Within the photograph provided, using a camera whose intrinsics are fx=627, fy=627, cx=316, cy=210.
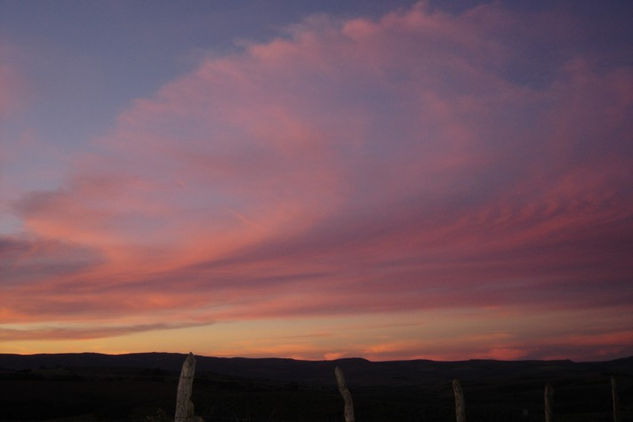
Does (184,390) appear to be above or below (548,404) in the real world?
above

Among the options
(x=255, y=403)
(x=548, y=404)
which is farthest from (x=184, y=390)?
(x=255, y=403)

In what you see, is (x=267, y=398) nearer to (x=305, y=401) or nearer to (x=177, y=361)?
(x=305, y=401)

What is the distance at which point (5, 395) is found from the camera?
5138 cm

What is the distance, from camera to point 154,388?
61250mm

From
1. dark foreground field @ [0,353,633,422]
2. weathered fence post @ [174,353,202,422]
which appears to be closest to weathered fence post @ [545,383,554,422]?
dark foreground field @ [0,353,633,422]

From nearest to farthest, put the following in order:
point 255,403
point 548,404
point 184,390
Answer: point 184,390
point 548,404
point 255,403

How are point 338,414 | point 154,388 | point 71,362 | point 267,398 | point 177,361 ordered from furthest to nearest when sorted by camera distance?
point 177,361
point 71,362
point 154,388
point 267,398
point 338,414

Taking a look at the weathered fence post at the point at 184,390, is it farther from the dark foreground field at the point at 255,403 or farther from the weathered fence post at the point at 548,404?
the dark foreground field at the point at 255,403

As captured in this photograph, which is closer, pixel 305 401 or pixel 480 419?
pixel 480 419

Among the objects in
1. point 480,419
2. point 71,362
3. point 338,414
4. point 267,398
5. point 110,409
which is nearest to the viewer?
point 480,419

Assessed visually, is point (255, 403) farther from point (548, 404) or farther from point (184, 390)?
point (184, 390)

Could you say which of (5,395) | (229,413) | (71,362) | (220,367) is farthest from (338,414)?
(220,367)

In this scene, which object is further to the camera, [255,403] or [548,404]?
[255,403]

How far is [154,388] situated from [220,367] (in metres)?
139
